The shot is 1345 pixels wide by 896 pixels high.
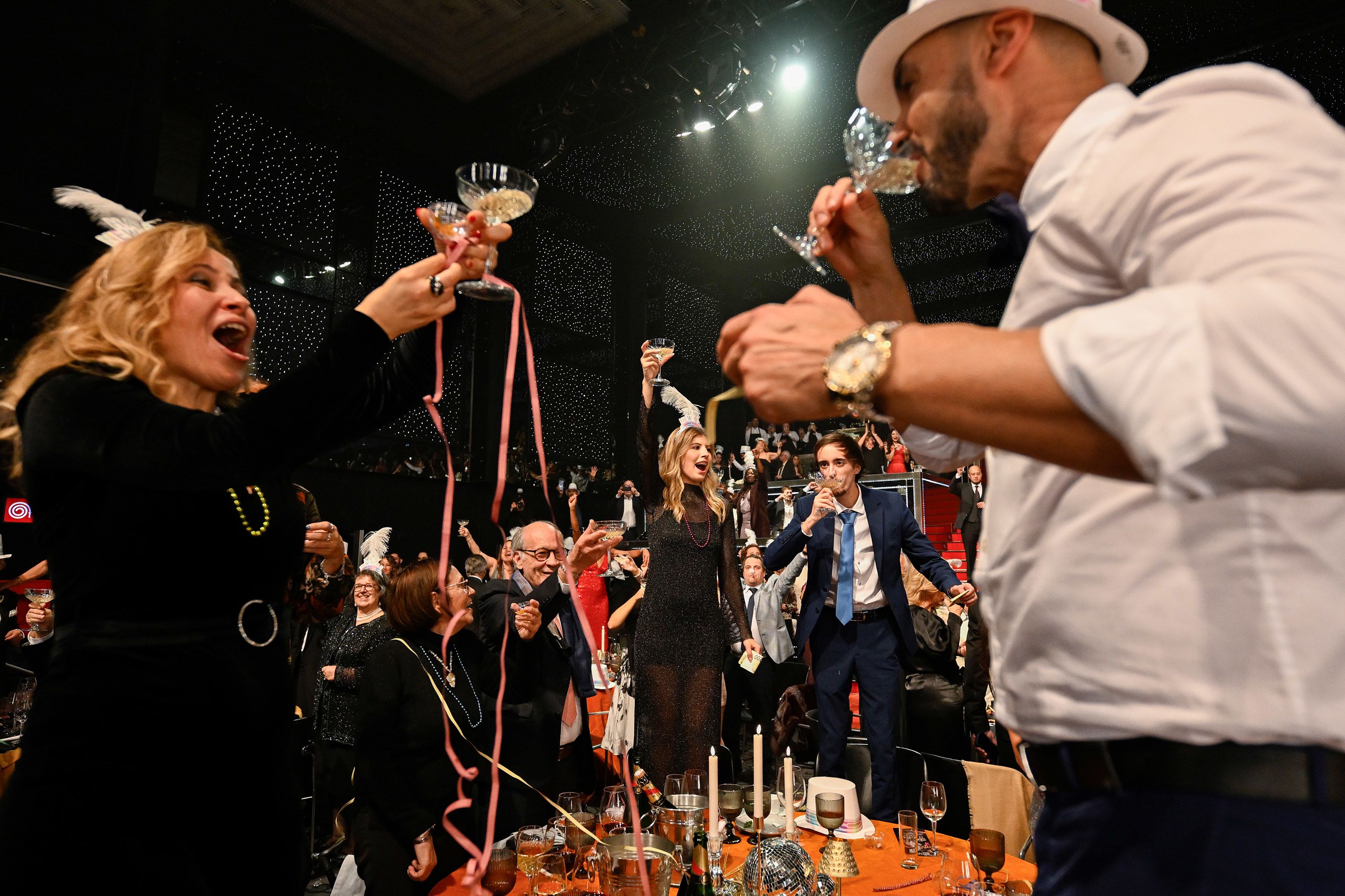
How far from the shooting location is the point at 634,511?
11.5 metres

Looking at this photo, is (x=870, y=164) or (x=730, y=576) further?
(x=730, y=576)

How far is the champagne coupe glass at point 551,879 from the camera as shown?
169 centimetres

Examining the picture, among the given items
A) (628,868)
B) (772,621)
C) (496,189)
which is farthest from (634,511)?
(628,868)

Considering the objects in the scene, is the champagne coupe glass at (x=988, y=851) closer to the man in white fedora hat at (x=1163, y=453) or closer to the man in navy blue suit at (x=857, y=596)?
the man in white fedora hat at (x=1163, y=453)

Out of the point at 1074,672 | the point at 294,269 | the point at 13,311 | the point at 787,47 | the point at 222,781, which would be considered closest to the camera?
the point at 1074,672

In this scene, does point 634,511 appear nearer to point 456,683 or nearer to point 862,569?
point 862,569

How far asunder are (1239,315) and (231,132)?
29.0ft

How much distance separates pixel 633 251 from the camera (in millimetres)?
12578

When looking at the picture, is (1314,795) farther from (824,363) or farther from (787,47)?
(787,47)

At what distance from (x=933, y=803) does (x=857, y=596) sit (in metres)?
2.01

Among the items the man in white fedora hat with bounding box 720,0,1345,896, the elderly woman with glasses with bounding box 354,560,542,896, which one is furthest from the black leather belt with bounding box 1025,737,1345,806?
the elderly woman with glasses with bounding box 354,560,542,896

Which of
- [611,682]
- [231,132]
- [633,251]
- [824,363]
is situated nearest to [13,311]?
[231,132]

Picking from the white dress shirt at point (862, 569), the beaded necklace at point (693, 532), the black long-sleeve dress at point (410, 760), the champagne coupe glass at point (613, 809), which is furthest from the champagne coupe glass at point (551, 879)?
the white dress shirt at point (862, 569)

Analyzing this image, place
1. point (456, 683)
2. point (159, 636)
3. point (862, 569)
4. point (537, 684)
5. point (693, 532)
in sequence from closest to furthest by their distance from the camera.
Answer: point (159, 636) → point (456, 683) → point (537, 684) → point (693, 532) → point (862, 569)
